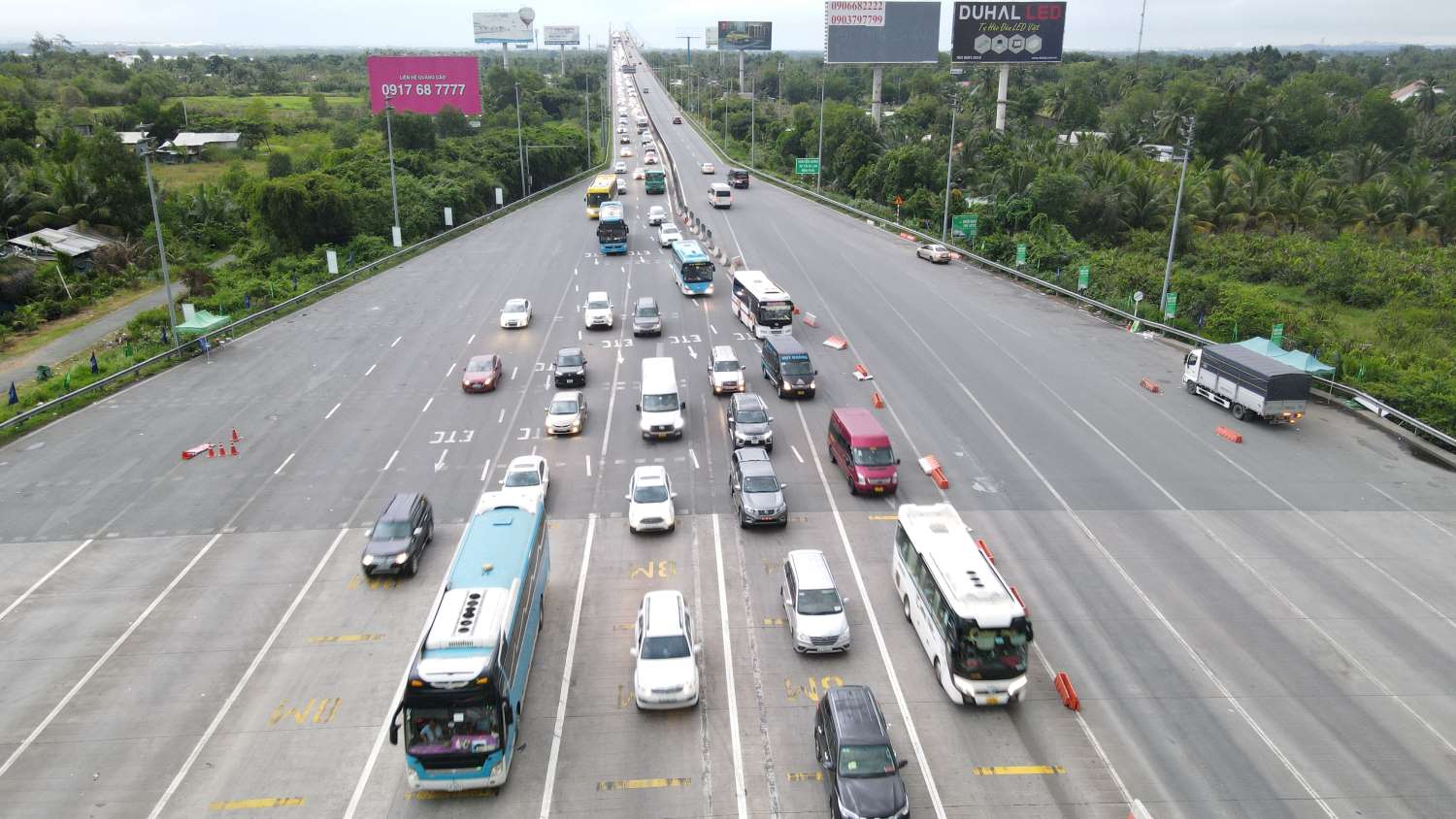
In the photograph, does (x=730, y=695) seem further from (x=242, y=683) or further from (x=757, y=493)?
(x=242, y=683)

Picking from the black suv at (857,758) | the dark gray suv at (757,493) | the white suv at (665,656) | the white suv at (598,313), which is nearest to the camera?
the black suv at (857,758)

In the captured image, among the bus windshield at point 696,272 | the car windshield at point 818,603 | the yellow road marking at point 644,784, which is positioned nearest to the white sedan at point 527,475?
the car windshield at point 818,603

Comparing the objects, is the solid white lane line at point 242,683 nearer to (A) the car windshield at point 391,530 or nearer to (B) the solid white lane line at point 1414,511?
(A) the car windshield at point 391,530

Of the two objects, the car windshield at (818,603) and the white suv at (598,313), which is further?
the white suv at (598,313)

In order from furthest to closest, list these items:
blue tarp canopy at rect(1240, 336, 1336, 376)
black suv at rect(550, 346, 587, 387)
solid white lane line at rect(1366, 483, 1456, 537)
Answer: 1. black suv at rect(550, 346, 587, 387)
2. blue tarp canopy at rect(1240, 336, 1336, 376)
3. solid white lane line at rect(1366, 483, 1456, 537)

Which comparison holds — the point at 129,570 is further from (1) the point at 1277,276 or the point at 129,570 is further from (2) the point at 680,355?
(1) the point at 1277,276

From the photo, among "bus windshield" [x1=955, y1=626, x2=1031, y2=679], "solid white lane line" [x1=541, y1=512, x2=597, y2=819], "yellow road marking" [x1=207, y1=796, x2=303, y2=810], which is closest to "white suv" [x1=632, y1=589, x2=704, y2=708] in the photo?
"solid white lane line" [x1=541, y1=512, x2=597, y2=819]

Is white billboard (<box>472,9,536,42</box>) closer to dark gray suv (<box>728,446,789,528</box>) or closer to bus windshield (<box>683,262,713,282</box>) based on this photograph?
bus windshield (<box>683,262,713,282</box>)
